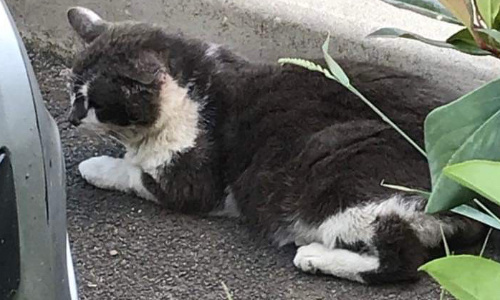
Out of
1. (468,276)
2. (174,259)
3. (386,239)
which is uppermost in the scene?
(468,276)

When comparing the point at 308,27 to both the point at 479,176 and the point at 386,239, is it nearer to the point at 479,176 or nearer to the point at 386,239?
the point at 386,239

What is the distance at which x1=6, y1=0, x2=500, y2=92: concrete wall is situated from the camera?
237 centimetres

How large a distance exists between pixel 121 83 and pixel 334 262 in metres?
0.68

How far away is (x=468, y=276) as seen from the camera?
Result: 1.91 ft

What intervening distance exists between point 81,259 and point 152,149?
1.17 ft

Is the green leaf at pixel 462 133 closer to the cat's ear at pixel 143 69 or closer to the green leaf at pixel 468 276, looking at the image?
the green leaf at pixel 468 276

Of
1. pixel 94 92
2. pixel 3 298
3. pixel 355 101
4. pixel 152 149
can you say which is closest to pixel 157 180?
pixel 152 149

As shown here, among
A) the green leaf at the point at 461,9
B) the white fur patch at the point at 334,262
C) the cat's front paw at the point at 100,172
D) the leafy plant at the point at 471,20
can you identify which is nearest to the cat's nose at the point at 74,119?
the cat's front paw at the point at 100,172

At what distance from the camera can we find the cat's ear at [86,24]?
2.35 m

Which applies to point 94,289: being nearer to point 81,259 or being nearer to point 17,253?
point 81,259

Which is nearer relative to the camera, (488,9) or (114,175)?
(488,9)

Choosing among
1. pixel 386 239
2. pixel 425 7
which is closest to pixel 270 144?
pixel 386 239

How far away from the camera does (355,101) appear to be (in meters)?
2.07

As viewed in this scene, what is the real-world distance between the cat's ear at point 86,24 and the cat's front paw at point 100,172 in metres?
0.33
